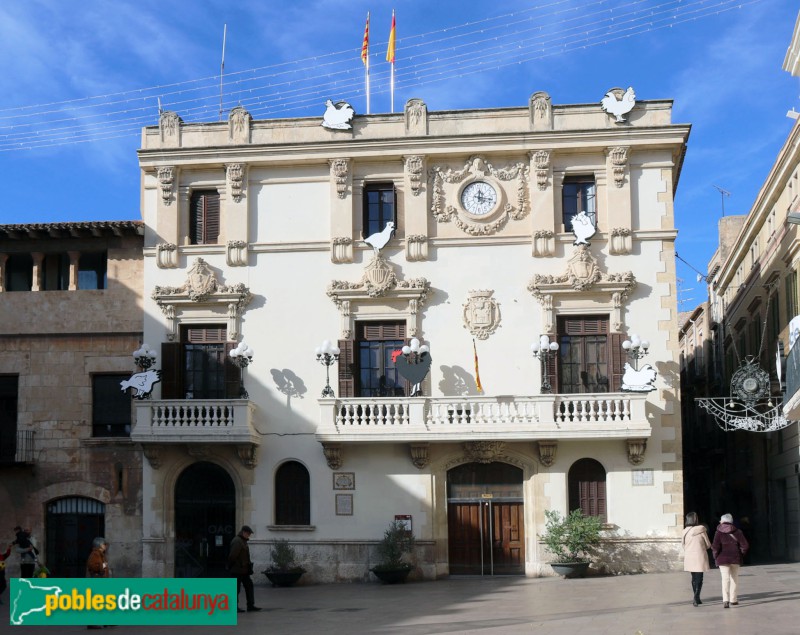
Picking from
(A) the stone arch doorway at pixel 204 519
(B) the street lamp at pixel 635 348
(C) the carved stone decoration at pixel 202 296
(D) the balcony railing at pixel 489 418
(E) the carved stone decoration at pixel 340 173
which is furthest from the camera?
(E) the carved stone decoration at pixel 340 173

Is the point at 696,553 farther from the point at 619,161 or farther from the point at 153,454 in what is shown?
the point at 153,454

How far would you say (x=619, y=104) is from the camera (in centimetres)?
3155

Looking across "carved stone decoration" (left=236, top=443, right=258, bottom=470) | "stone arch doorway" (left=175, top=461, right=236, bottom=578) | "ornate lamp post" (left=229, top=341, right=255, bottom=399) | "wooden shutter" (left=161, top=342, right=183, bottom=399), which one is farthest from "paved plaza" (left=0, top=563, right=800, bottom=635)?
"wooden shutter" (left=161, top=342, right=183, bottom=399)

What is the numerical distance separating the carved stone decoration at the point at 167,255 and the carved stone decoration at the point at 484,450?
32.3ft

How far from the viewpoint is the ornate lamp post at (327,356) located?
3078cm

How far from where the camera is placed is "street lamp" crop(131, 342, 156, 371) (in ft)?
102

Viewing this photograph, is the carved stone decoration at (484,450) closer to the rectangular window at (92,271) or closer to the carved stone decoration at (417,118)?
the carved stone decoration at (417,118)

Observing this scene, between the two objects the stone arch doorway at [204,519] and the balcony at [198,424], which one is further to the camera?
the stone arch doorway at [204,519]

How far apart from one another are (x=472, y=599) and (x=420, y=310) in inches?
371

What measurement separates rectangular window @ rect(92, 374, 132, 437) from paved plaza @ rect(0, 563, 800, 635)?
627cm

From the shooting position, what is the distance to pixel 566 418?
29.8 m

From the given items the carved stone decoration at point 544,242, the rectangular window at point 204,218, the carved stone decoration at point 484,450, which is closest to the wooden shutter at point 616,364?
the carved stone decoration at point 544,242

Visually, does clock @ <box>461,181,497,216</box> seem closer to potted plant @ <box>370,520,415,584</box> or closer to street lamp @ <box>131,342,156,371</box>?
potted plant @ <box>370,520,415,584</box>

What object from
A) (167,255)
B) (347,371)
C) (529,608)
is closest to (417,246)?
(347,371)
